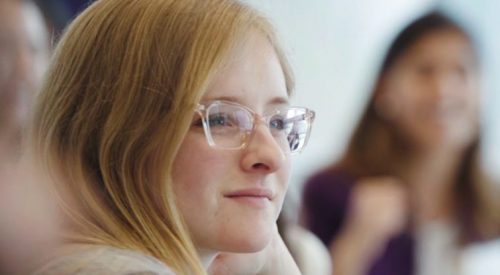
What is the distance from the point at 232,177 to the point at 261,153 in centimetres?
4

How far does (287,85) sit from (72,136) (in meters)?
0.29

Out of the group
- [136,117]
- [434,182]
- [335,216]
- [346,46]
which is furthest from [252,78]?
[346,46]

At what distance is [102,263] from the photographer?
851 mm

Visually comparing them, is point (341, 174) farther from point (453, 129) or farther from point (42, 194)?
point (42, 194)

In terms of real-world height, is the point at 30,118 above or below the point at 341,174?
above

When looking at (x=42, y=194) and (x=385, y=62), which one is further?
(x=385, y=62)

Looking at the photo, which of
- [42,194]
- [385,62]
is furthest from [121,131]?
[385,62]

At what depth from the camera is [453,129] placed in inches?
98.3

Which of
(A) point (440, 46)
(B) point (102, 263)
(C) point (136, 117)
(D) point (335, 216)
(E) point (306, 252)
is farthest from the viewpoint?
(A) point (440, 46)

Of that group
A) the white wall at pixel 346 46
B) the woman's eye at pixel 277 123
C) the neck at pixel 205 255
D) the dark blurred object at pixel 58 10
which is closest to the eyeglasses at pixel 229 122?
the woman's eye at pixel 277 123

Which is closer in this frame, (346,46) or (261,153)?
(261,153)

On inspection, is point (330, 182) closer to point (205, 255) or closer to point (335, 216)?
point (335, 216)

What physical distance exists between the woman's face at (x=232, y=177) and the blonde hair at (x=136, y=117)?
0.02 m

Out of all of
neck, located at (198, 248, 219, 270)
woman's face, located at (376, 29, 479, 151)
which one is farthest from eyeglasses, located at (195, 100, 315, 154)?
woman's face, located at (376, 29, 479, 151)
